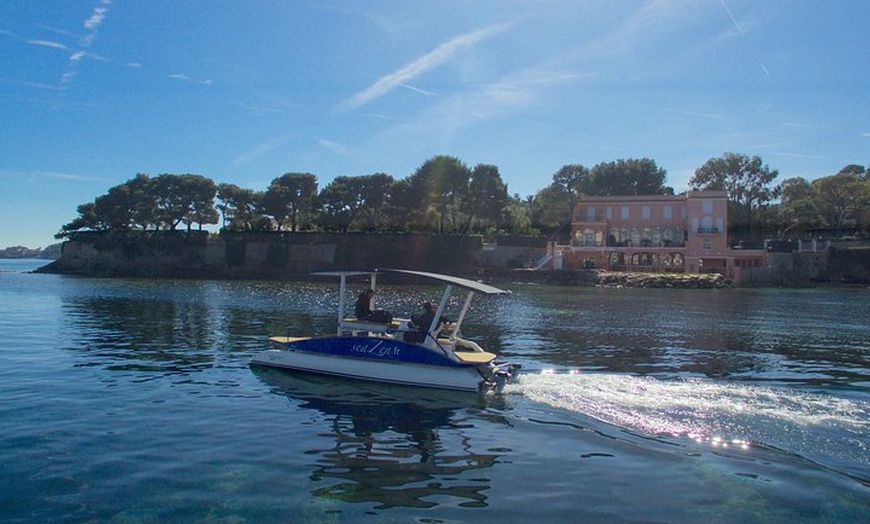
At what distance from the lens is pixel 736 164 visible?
103m

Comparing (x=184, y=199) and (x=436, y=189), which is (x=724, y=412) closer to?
(x=436, y=189)

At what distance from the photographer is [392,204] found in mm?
91812

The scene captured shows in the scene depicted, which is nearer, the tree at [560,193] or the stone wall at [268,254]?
the stone wall at [268,254]

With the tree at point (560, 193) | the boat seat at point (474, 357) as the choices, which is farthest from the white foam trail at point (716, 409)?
the tree at point (560, 193)

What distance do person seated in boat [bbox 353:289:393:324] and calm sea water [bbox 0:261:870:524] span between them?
1884 millimetres

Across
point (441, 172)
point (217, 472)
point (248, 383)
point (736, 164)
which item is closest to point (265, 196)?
point (441, 172)

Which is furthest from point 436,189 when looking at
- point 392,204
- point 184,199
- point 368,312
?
point 368,312

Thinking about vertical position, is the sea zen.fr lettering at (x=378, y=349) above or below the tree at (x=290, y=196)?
below

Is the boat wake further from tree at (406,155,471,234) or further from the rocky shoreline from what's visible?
tree at (406,155,471,234)

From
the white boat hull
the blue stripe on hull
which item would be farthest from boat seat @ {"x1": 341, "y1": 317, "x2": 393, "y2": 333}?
the white boat hull

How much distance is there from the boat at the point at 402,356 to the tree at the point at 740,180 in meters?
95.8

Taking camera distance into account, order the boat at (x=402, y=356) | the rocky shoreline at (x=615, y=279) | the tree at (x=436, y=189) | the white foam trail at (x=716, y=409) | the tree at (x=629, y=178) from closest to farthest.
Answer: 1. the white foam trail at (x=716, y=409)
2. the boat at (x=402, y=356)
3. the rocky shoreline at (x=615, y=279)
4. the tree at (x=436, y=189)
5. the tree at (x=629, y=178)

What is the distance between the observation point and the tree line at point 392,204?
91.9m

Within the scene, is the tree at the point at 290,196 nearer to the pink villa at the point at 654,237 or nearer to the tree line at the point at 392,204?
the tree line at the point at 392,204
